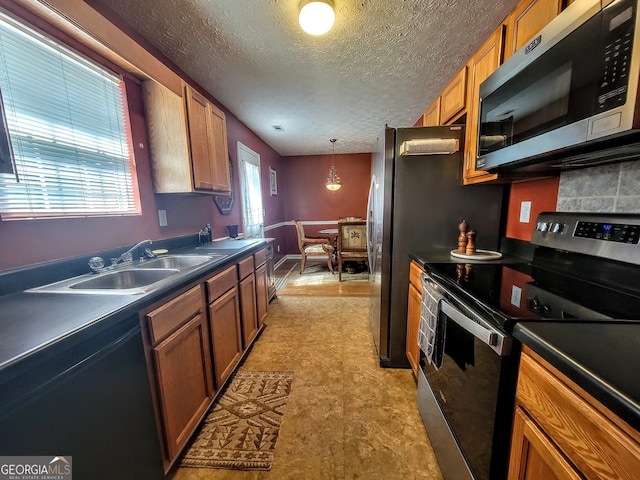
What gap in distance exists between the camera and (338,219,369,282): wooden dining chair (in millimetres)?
3832

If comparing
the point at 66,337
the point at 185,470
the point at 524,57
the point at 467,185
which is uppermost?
the point at 524,57

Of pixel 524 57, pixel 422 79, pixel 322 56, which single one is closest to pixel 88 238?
pixel 322 56

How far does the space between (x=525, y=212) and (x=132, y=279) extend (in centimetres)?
244

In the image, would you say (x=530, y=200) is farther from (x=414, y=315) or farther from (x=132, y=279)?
(x=132, y=279)

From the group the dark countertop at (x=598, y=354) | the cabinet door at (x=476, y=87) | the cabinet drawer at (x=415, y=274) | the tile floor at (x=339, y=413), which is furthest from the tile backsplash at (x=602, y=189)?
the tile floor at (x=339, y=413)

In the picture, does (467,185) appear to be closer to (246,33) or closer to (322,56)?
(322,56)

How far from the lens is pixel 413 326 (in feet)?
5.48

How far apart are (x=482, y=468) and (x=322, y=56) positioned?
2544 mm

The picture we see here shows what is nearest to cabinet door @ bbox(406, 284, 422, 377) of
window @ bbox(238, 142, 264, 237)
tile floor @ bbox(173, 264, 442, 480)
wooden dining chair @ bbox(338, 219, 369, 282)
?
tile floor @ bbox(173, 264, 442, 480)

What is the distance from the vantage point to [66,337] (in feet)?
2.20

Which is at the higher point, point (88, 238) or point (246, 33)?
point (246, 33)

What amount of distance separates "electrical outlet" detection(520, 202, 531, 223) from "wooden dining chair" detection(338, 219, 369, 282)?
2.31m

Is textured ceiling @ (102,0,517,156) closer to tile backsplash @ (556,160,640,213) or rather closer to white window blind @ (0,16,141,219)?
white window blind @ (0,16,141,219)

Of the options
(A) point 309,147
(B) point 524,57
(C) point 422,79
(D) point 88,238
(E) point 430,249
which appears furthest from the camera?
(A) point 309,147
